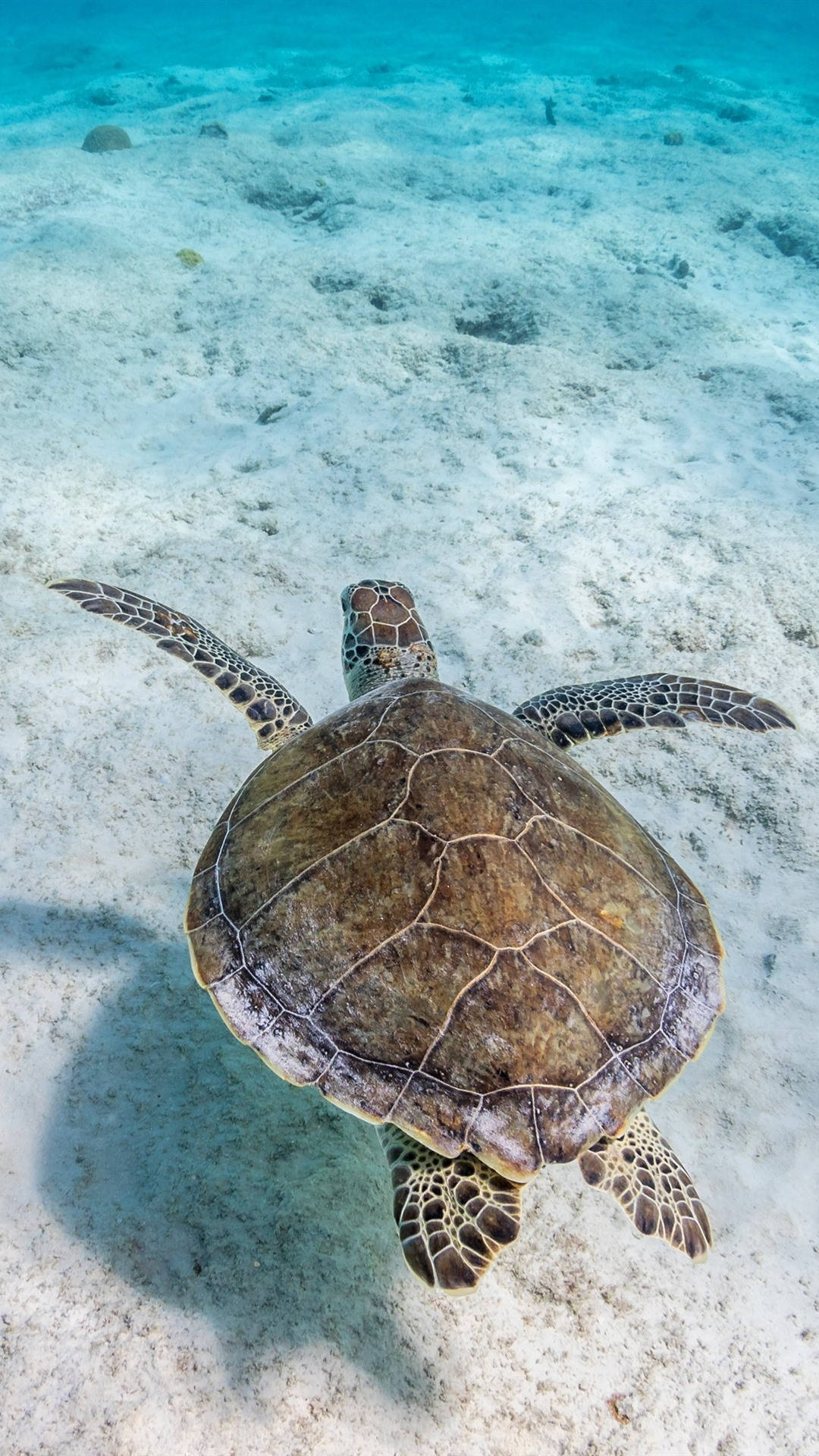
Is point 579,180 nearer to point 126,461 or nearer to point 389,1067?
point 126,461

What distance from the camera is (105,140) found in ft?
38.6

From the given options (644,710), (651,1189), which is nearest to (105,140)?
(644,710)

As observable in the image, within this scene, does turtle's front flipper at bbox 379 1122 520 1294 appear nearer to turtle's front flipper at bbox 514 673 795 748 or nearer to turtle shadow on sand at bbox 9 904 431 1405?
turtle shadow on sand at bbox 9 904 431 1405

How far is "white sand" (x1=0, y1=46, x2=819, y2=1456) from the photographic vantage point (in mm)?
1988

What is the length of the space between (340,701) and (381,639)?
741 millimetres

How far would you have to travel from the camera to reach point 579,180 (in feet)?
37.8

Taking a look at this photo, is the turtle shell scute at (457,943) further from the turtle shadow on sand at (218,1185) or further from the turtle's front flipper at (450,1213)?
the turtle shadow on sand at (218,1185)

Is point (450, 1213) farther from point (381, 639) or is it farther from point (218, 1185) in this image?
point (381, 639)

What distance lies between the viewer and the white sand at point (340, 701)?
6.52ft

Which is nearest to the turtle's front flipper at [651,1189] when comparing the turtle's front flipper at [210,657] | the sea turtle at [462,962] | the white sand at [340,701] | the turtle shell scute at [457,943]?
the sea turtle at [462,962]

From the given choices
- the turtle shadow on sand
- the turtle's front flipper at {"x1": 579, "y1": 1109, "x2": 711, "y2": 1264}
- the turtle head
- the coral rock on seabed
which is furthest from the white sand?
the coral rock on seabed

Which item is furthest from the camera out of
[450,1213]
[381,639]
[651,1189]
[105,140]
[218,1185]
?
[105,140]

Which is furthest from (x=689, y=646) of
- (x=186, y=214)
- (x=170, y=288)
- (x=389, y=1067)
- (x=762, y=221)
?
(x=762, y=221)

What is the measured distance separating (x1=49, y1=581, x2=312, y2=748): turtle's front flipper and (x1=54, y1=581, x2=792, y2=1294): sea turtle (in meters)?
0.65
